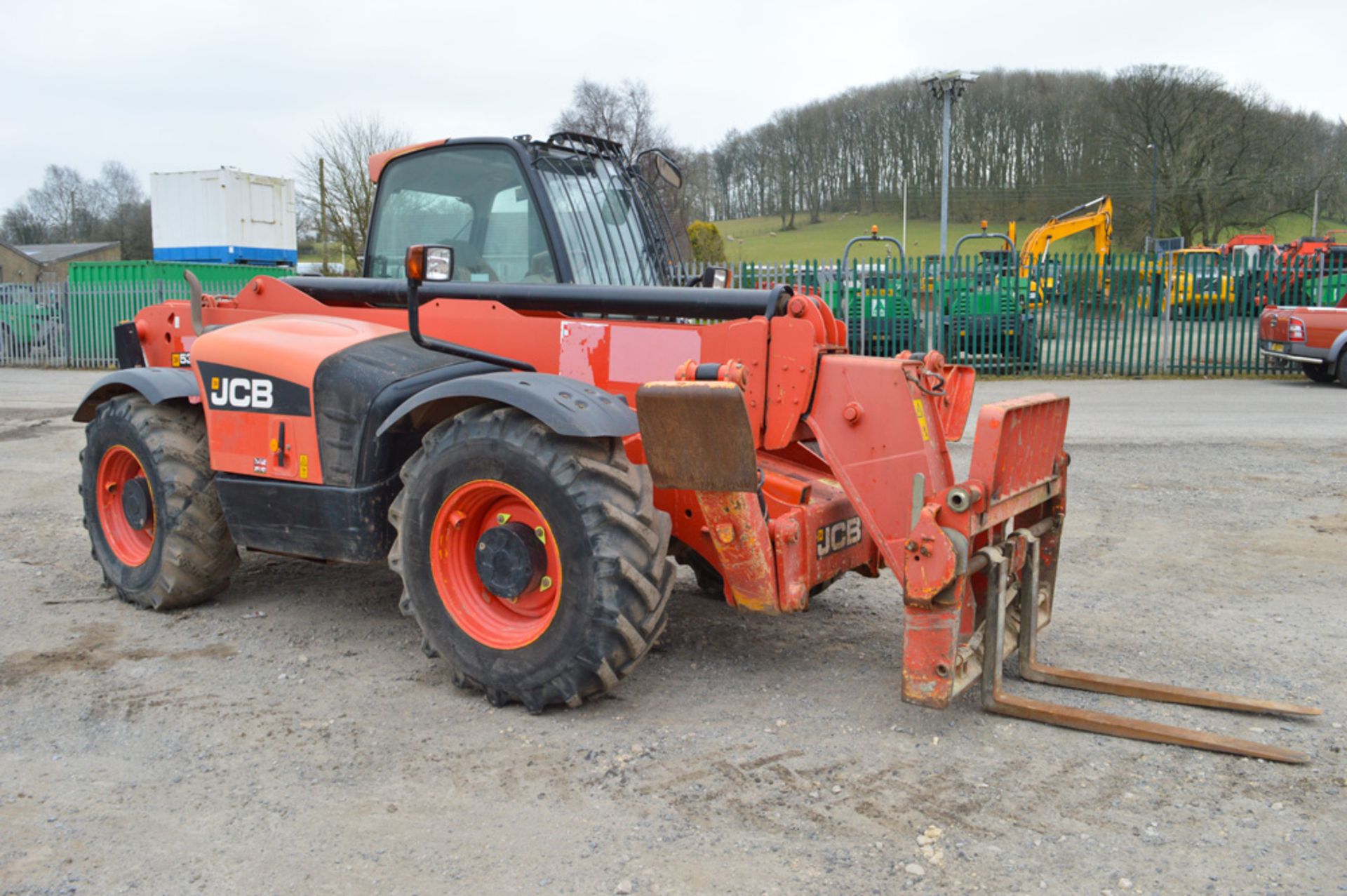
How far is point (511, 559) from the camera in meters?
4.19

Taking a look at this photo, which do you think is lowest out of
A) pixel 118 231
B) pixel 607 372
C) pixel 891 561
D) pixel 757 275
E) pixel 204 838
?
pixel 204 838

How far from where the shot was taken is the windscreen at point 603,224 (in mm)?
5055

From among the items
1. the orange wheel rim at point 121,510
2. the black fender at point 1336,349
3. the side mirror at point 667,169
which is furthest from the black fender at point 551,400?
the black fender at point 1336,349

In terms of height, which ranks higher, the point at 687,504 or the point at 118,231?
the point at 118,231

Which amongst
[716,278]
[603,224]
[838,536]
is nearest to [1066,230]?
[716,278]

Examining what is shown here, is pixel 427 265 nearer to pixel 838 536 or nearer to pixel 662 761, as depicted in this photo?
pixel 838 536

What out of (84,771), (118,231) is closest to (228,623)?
(84,771)

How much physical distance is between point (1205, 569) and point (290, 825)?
537 centimetres

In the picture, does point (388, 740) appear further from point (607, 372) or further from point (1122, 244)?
point (1122, 244)

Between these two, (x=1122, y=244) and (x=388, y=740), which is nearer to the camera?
(x=388, y=740)

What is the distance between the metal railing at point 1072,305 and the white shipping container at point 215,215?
1561 cm

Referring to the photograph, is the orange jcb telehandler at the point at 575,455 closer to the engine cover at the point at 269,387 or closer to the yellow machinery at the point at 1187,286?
the engine cover at the point at 269,387

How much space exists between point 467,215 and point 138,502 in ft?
7.38

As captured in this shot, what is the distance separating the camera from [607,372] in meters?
4.75
